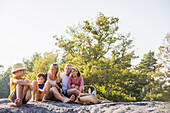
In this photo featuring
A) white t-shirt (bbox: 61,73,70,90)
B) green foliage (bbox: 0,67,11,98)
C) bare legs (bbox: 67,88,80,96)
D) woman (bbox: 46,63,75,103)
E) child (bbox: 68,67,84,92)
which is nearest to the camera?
woman (bbox: 46,63,75,103)

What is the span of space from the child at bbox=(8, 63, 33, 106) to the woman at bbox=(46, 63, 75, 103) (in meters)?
0.85

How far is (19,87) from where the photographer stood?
3.53m

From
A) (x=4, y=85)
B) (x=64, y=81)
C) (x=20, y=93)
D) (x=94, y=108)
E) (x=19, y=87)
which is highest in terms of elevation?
(x=4, y=85)

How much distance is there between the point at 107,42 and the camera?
15.1 metres

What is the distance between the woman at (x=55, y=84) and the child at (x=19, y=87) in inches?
33.4

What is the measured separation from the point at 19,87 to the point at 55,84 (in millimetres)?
1063

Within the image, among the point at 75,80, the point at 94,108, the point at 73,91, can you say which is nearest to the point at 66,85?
the point at 75,80

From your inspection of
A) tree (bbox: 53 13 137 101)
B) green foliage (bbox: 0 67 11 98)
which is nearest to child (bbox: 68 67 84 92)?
tree (bbox: 53 13 137 101)

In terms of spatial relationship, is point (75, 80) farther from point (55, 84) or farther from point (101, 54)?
point (101, 54)

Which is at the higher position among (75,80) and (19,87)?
(75,80)

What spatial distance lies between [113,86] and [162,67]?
9.41 meters

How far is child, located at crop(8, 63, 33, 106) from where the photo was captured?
11.5 ft

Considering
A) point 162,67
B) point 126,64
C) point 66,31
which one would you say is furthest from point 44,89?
point 162,67

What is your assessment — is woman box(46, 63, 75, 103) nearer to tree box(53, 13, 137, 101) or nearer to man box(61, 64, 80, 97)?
man box(61, 64, 80, 97)
